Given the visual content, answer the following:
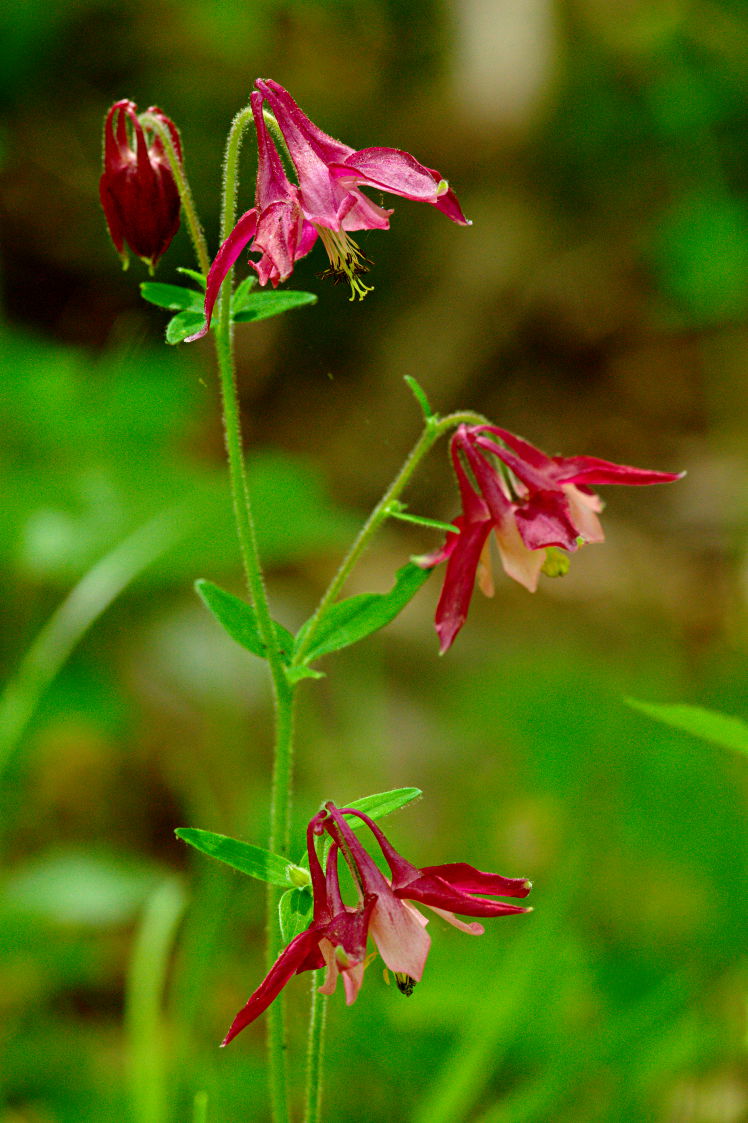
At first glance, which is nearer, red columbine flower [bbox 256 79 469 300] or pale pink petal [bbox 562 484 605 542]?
red columbine flower [bbox 256 79 469 300]

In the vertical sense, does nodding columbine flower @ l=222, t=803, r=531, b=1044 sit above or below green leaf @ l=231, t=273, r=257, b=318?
below

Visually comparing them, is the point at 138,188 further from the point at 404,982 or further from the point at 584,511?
the point at 404,982

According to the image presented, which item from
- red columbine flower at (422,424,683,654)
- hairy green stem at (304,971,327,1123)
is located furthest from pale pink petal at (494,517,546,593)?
hairy green stem at (304,971,327,1123)

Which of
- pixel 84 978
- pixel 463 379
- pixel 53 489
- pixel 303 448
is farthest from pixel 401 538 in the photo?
pixel 84 978

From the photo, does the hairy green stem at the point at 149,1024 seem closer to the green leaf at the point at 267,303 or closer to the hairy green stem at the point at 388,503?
the hairy green stem at the point at 388,503

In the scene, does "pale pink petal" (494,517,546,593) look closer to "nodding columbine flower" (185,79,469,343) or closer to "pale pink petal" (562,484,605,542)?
"pale pink petal" (562,484,605,542)

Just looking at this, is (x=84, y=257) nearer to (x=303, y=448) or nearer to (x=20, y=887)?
(x=303, y=448)
